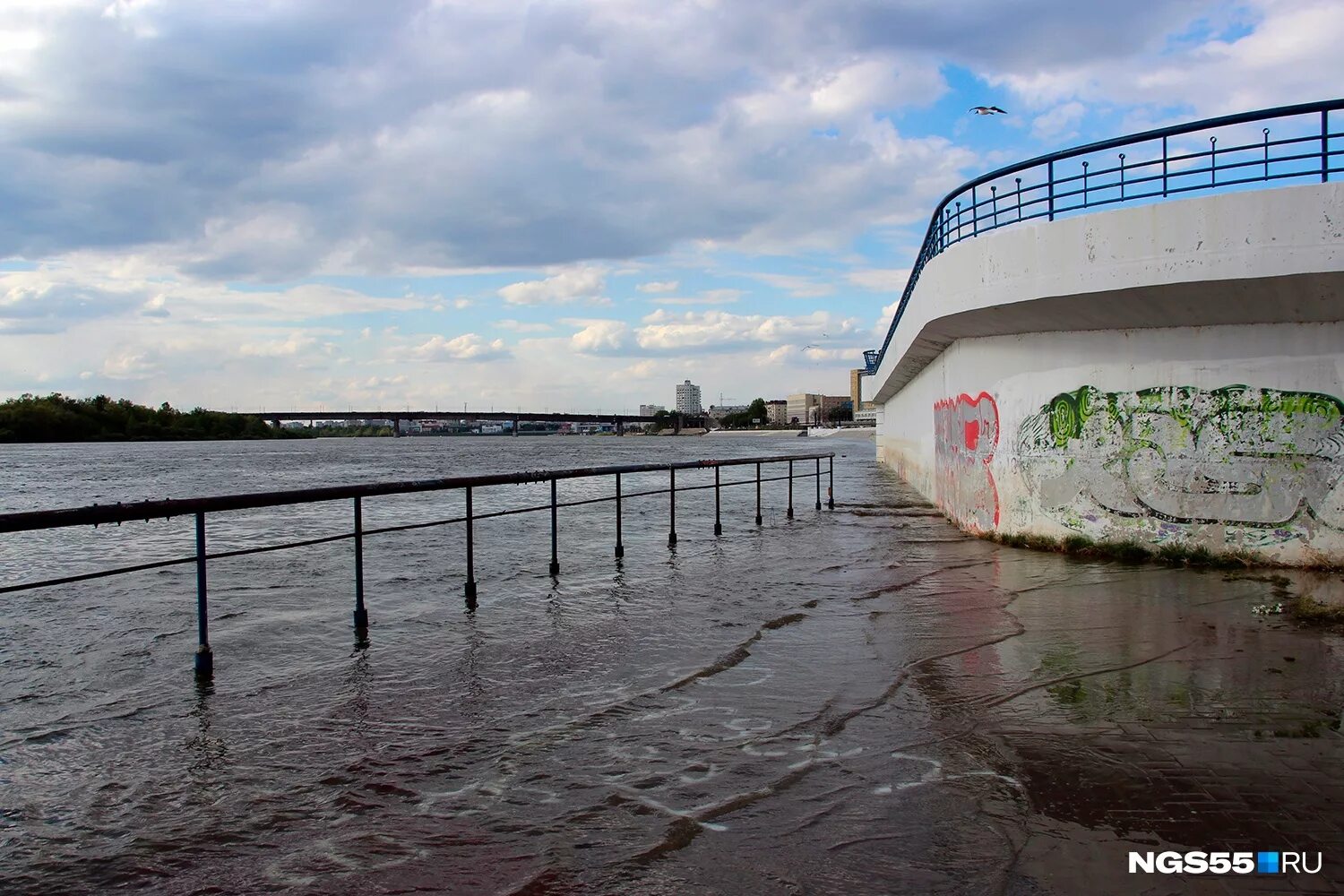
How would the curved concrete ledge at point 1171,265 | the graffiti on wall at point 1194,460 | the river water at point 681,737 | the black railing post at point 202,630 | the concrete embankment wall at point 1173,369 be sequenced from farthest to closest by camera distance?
the graffiti on wall at point 1194,460, the concrete embankment wall at point 1173,369, the curved concrete ledge at point 1171,265, the black railing post at point 202,630, the river water at point 681,737

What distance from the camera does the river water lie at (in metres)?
3.46

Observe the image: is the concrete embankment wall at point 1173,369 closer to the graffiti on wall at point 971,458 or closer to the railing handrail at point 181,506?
the graffiti on wall at point 971,458

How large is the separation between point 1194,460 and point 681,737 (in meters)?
7.78

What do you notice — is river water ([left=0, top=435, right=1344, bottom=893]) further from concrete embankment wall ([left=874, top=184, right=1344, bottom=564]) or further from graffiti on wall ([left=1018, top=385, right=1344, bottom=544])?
concrete embankment wall ([left=874, top=184, right=1344, bottom=564])

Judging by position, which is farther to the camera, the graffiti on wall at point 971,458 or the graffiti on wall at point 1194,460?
the graffiti on wall at point 971,458

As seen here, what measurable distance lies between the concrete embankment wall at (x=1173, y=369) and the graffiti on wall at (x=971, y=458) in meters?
0.17

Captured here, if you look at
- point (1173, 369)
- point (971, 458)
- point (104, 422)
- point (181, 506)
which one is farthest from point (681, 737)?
point (104, 422)

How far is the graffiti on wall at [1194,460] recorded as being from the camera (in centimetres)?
948

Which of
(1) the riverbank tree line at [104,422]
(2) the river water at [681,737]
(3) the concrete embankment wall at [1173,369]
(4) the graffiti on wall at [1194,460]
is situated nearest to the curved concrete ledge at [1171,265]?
(3) the concrete embankment wall at [1173,369]

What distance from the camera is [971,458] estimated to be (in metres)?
13.4

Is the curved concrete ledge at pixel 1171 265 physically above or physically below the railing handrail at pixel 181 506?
above

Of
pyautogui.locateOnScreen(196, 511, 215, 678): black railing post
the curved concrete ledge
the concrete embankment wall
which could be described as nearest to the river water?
pyautogui.locateOnScreen(196, 511, 215, 678): black railing post

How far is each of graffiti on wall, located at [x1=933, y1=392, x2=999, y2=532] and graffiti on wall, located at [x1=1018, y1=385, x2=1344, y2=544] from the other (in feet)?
3.64

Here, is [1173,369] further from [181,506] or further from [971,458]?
[181,506]
